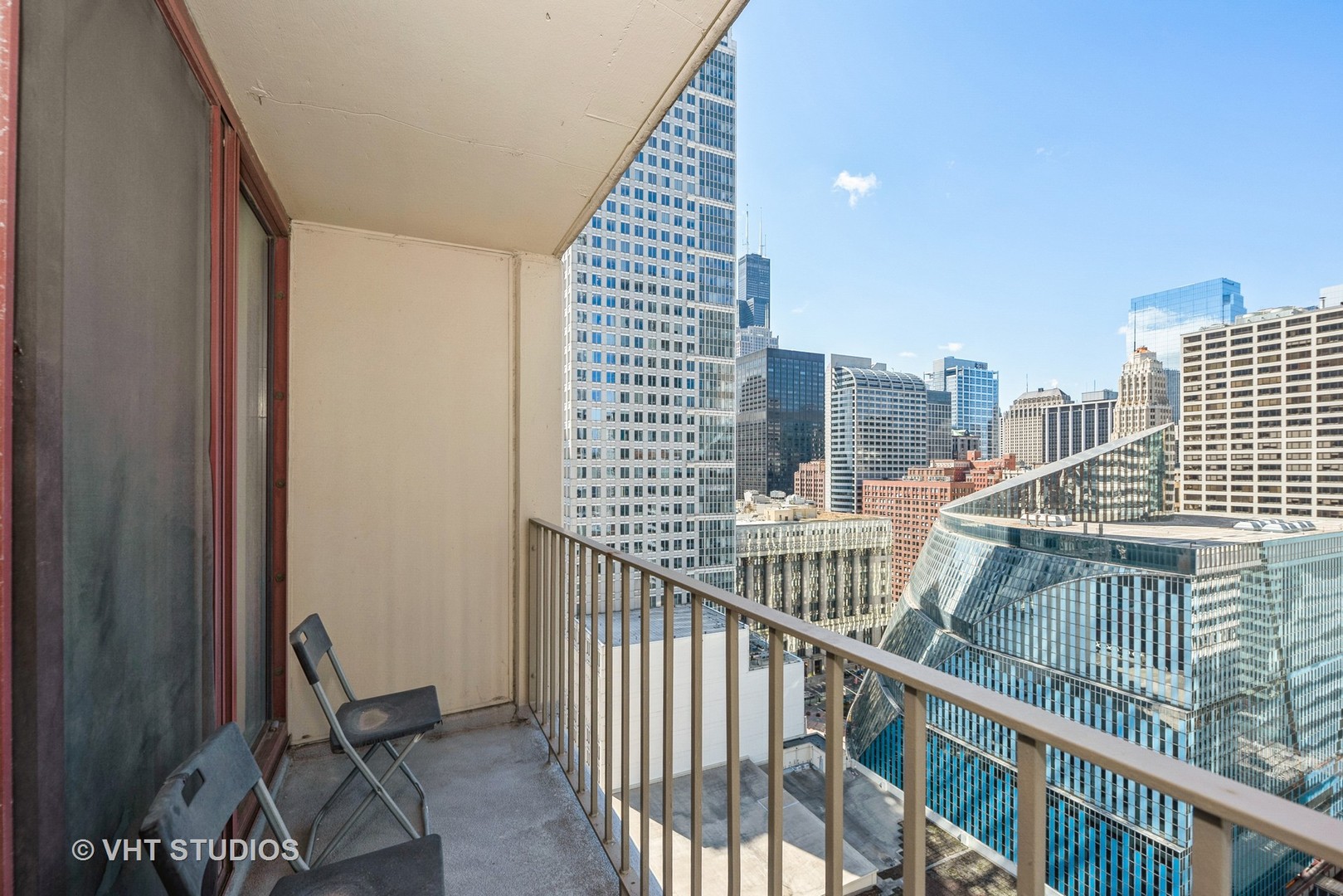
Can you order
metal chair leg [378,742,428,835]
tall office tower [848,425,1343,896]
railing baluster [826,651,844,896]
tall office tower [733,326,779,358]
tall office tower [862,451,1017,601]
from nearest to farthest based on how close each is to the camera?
railing baluster [826,651,844,896] < metal chair leg [378,742,428,835] < tall office tower [862,451,1017,601] < tall office tower [848,425,1343,896] < tall office tower [733,326,779,358]

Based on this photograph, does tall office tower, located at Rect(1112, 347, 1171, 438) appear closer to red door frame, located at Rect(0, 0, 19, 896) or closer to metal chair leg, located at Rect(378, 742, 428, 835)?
metal chair leg, located at Rect(378, 742, 428, 835)

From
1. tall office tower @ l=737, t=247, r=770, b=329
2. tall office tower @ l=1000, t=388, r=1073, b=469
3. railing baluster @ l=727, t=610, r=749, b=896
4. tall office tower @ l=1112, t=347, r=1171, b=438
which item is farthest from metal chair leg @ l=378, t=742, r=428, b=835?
tall office tower @ l=737, t=247, r=770, b=329

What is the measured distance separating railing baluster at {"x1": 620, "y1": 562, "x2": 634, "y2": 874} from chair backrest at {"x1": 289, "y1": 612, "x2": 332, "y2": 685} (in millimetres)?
884

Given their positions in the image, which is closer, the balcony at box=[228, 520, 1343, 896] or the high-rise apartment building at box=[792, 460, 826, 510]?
the balcony at box=[228, 520, 1343, 896]

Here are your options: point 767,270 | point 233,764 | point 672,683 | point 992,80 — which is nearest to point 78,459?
point 233,764

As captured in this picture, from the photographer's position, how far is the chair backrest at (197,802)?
29.4 inches

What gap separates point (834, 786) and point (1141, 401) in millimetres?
8752

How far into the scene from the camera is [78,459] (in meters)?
0.86

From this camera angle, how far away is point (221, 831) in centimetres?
105

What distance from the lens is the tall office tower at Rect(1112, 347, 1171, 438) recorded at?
22.8ft

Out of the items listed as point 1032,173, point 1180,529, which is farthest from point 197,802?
point 1032,173

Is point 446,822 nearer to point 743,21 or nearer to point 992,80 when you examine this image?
point 743,21

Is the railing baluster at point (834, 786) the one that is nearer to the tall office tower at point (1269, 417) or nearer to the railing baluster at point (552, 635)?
the railing baluster at point (552, 635)

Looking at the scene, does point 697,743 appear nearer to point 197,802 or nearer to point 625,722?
point 625,722
